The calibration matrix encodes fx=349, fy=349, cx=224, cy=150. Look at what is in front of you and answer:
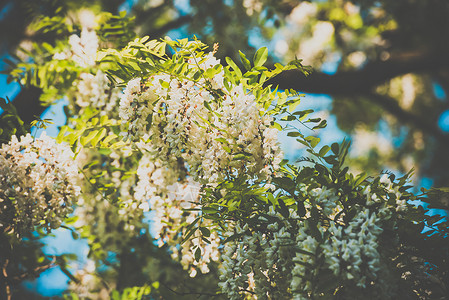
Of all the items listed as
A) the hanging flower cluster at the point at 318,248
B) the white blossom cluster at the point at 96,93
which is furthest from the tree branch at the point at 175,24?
the hanging flower cluster at the point at 318,248

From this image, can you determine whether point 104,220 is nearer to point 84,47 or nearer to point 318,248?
point 84,47

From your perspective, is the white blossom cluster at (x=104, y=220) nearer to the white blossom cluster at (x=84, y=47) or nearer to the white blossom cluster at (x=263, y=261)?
the white blossom cluster at (x=84, y=47)

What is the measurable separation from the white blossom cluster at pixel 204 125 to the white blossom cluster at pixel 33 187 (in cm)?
47

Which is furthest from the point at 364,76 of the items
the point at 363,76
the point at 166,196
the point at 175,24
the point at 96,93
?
the point at 96,93

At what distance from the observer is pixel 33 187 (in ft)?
5.86

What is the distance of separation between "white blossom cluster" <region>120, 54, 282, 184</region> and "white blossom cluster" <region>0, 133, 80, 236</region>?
474 millimetres

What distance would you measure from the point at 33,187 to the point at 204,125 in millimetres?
940

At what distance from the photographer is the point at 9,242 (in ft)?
6.37

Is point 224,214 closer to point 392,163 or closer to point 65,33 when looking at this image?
point 65,33

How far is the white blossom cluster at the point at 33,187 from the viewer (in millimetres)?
1749

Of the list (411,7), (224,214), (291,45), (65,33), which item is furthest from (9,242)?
(291,45)

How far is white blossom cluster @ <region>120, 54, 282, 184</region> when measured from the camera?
155 centimetres

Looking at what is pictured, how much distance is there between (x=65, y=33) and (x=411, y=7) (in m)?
4.51

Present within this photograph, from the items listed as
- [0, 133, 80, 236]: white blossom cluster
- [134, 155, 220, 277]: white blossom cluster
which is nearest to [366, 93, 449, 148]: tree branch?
[134, 155, 220, 277]: white blossom cluster
